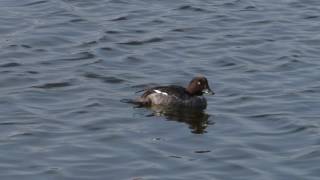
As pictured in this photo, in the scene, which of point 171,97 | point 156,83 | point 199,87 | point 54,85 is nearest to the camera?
point 171,97

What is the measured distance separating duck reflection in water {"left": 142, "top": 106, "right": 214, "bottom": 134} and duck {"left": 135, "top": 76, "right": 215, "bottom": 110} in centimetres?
10

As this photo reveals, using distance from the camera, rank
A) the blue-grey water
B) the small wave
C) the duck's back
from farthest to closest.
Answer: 1. the small wave
2. the duck's back
3. the blue-grey water

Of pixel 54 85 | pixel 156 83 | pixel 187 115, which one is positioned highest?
pixel 54 85

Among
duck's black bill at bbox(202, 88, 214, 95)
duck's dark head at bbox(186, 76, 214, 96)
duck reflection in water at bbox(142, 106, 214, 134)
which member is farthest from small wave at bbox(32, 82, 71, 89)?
duck's black bill at bbox(202, 88, 214, 95)

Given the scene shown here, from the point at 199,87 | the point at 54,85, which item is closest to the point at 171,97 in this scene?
the point at 199,87

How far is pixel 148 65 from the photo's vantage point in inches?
938

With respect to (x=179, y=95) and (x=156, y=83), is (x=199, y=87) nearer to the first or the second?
(x=179, y=95)

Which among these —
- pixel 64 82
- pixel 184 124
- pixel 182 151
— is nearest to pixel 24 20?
pixel 64 82

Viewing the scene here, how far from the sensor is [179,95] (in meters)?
21.7

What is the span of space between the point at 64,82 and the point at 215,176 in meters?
5.74

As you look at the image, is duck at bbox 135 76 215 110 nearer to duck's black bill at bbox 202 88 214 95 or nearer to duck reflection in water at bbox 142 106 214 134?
duck's black bill at bbox 202 88 214 95

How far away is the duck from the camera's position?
21.3 metres

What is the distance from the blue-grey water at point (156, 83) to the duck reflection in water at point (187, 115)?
4 centimetres

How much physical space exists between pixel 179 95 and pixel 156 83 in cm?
121
